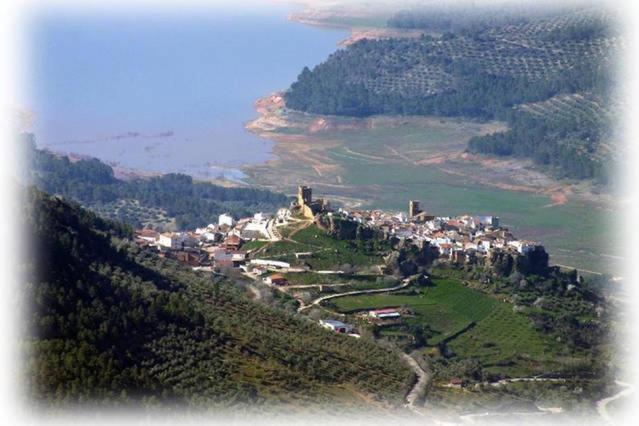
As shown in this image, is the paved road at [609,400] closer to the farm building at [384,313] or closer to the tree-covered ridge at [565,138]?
the farm building at [384,313]

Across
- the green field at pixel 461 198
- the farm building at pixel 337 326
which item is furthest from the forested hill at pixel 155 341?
the green field at pixel 461 198

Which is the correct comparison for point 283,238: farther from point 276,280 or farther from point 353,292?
point 353,292

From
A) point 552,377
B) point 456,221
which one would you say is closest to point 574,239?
point 456,221

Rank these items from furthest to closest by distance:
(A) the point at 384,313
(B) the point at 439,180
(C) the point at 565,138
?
(C) the point at 565,138 < (B) the point at 439,180 < (A) the point at 384,313

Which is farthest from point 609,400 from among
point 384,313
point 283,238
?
point 283,238

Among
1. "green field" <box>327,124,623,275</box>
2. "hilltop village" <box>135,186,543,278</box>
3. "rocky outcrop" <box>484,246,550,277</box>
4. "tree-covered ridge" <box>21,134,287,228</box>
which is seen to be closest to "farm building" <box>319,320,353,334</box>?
"hilltop village" <box>135,186,543,278</box>

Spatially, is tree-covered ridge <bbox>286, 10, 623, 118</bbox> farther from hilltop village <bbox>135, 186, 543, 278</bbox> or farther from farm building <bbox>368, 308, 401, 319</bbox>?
farm building <bbox>368, 308, 401, 319</bbox>
